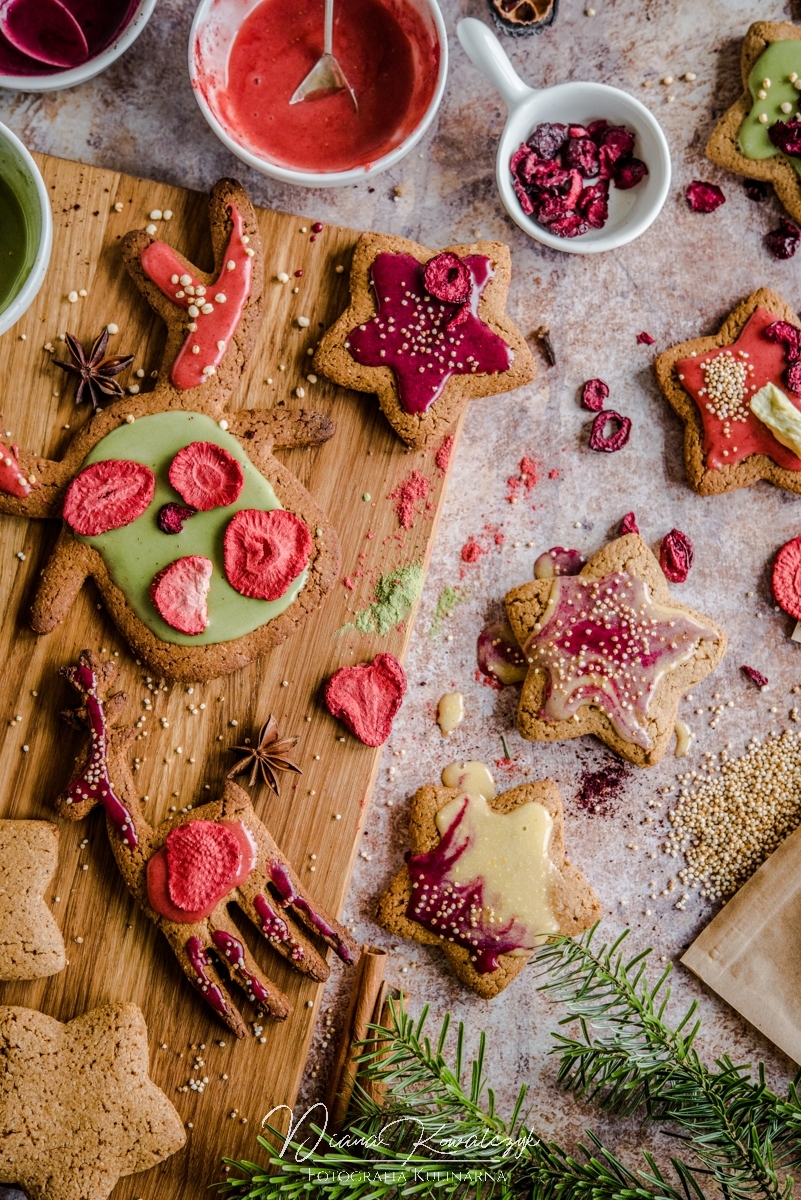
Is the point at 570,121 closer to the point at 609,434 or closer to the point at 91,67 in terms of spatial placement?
the point at 609,434

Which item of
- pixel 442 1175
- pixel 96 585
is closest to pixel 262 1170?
pixel 442 1175

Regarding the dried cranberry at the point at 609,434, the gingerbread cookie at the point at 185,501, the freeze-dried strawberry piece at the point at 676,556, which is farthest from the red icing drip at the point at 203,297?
the freeze-dried strawberry piece at the point at 676,556

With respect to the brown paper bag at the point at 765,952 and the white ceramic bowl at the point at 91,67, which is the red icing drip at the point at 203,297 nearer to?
the white ceramic bowl at the point at 91,67

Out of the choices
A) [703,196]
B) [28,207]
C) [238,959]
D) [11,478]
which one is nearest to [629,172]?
[703,196]

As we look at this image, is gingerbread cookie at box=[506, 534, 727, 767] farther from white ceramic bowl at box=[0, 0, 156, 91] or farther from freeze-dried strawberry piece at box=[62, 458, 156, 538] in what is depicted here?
white ceramic bowl at box=[0, 0, 156, 91]

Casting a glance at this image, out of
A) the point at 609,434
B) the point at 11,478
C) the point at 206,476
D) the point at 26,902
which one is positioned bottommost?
the point at 26,902
